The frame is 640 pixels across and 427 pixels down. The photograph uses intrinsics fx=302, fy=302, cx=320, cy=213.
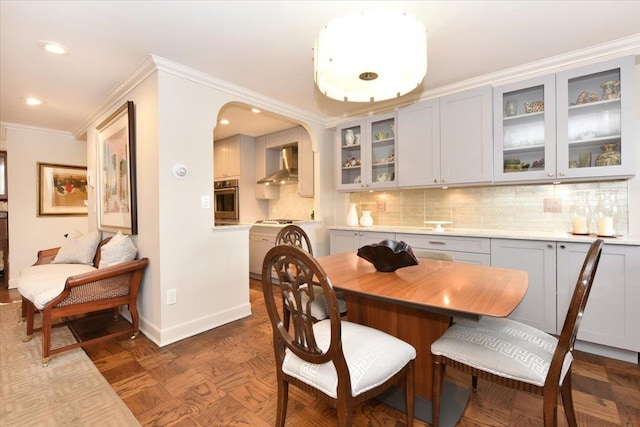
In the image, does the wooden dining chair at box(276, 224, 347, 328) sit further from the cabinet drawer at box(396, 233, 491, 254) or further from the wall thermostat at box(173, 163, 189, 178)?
→ the cabinet drawer at box(396, 233, 491, 254)

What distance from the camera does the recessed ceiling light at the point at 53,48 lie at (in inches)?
85.1

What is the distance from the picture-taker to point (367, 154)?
11.9ft

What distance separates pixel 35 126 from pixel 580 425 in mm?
6443

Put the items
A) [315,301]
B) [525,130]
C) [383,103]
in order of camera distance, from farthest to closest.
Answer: [383,103], [525,130], [315,301]

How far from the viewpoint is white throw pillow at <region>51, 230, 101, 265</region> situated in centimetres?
313

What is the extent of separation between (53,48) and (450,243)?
357 centimetres

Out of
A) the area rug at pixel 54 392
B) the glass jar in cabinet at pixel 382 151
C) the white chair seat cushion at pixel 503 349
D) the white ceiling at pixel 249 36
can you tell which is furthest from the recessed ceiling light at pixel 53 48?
the white chair seat cushion at pixel 503 349

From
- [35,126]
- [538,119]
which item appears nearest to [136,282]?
[35,126]

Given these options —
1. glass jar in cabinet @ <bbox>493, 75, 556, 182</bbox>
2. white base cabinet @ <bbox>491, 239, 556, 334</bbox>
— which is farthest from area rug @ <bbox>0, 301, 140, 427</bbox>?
glass jar in cabinet @ <bbox>493, 75, 556, 182</bbox>

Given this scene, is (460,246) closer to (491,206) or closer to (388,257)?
Answer: (491,206)

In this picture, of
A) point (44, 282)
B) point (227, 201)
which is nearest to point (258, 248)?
point (227, 201)

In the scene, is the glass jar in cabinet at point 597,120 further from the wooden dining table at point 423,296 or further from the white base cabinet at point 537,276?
the wooden dining table at point 423,296

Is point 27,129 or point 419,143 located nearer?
point 419,143

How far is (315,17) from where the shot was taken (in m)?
1.91
